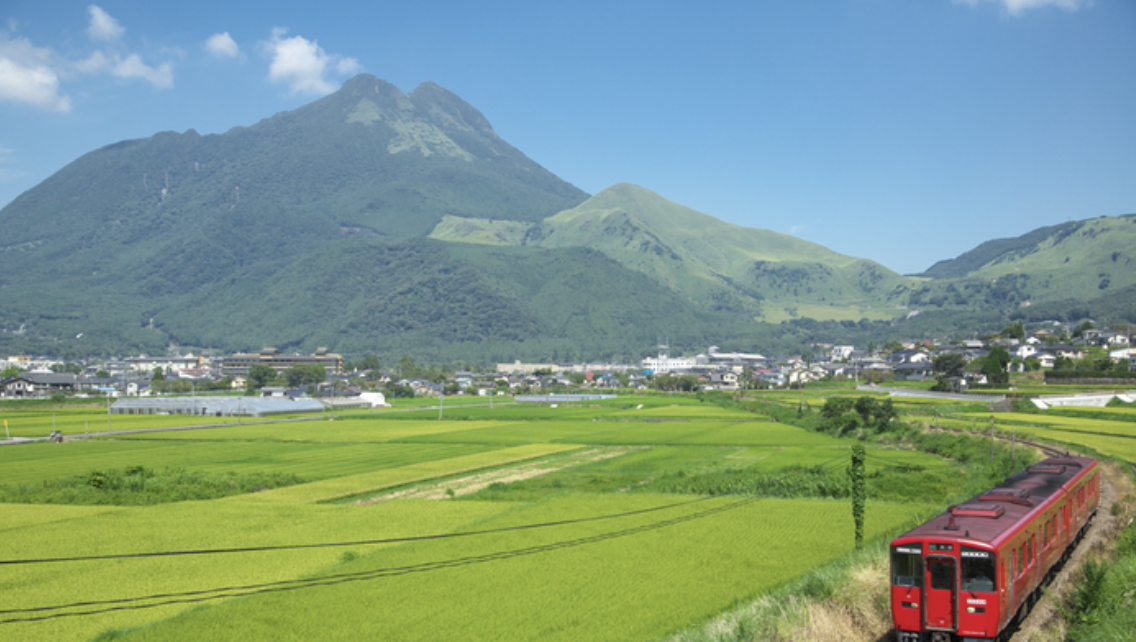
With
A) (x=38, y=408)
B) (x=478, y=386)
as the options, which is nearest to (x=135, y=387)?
(x=38, y=408)

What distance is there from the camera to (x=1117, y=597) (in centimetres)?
1384

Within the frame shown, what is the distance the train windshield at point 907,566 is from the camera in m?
13.3

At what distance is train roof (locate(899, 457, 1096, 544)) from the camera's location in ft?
44.3

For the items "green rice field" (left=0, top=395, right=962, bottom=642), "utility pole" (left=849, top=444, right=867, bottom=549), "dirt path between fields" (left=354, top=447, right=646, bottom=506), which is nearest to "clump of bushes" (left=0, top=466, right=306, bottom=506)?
"green rice field" (left=0, top=395, right=962, bottom=642)

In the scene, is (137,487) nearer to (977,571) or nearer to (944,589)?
(944,589)

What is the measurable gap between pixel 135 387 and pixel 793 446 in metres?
122

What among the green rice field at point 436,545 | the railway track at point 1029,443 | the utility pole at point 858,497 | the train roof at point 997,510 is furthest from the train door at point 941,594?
the railway track at point 1029,443

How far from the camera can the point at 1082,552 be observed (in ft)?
66.5

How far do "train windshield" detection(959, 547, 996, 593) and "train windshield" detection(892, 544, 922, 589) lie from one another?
66 centimetres

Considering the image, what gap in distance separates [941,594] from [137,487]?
1181 inches

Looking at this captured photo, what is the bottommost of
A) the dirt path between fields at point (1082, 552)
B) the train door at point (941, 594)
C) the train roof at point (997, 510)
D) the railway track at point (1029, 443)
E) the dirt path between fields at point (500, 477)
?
the dirt path between fields at point (500, 477)

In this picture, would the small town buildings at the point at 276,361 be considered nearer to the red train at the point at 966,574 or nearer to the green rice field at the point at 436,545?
the green rice field at the point at 436,545

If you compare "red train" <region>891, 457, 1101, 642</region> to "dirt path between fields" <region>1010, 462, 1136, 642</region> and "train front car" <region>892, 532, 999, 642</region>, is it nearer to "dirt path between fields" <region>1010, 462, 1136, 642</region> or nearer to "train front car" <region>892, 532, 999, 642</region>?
"train front car" <region>892, 532, 999, 642</region>

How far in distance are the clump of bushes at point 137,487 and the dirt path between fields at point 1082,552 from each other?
27771 mm
